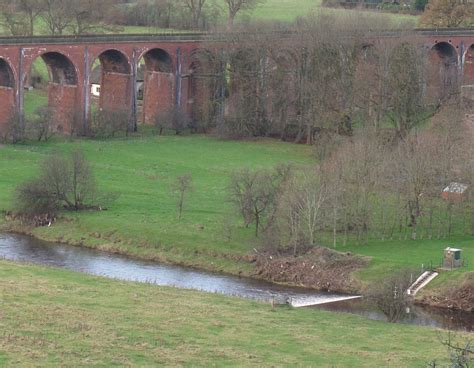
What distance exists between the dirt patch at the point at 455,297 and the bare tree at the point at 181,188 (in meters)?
15.5

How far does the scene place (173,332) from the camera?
35344 mm

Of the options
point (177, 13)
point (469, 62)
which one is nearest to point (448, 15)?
point (469, 62)

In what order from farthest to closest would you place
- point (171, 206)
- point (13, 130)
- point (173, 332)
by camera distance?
1. point (13, 130)
2. point (171, 206)
3. point (173, 332)

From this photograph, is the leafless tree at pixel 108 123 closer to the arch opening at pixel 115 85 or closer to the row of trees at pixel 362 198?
the arch opening at pixel 115 85

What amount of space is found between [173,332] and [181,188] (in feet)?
83.2

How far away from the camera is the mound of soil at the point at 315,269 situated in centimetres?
4975

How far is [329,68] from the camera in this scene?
82.2 metres

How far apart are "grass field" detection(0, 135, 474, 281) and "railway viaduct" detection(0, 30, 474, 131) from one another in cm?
468

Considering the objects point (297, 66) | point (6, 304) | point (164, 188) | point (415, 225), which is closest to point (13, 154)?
point (164, 188)

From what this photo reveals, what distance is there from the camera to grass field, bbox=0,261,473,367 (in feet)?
105

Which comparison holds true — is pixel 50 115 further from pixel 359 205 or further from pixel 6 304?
pixel 6 304

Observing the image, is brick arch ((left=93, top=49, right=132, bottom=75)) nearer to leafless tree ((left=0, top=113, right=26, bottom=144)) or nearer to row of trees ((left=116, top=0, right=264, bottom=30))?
leafless tree ((left=0, top=113, right=26, bottom=144))

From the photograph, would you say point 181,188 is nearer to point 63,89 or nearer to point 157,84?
point 63,89

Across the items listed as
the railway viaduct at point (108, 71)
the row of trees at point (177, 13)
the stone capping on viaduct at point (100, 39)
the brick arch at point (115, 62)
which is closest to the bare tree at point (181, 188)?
the railway viaduct at point (108, 71)
